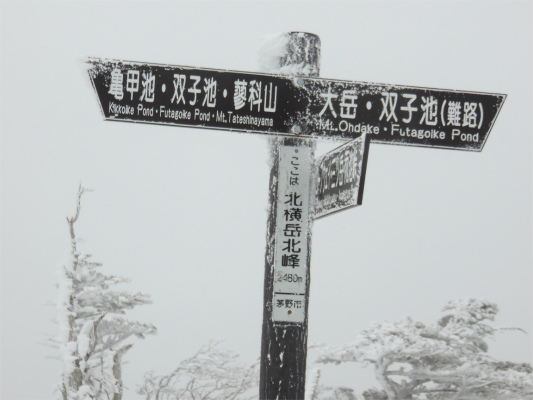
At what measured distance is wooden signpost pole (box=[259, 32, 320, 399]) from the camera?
2848 mm

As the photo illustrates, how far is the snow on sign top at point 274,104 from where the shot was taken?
9.57 ft

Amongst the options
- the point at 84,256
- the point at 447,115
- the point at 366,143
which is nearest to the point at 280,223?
the point at 366,143

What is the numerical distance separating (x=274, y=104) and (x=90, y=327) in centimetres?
405

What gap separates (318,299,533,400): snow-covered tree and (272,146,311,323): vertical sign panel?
264 inches

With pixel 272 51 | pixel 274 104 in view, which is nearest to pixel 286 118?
pixel 274 104

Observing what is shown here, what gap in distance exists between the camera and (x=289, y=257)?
291 cm

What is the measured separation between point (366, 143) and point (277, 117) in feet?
2.24

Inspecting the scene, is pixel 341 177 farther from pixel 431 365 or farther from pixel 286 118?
pixel 431 365

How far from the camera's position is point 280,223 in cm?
293

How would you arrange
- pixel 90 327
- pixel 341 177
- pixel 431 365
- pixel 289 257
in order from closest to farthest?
pixel 341 177 < pixel 289 257 < pixel 90 327 < pixel 431 365

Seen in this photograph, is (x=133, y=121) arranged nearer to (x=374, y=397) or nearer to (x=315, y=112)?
(x=315, y=112)

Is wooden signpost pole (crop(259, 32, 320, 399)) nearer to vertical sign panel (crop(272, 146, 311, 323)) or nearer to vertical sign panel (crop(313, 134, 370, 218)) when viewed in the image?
vertical sign panel (crop(272, 146, 311, 323))

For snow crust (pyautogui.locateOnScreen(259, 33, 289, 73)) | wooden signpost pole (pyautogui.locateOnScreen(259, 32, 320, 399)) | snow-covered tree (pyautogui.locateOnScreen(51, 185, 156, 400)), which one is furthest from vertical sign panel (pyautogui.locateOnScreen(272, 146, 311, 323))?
snow-covered tree (pyautogui.locateOnScreen(51, 185, 156, 400))

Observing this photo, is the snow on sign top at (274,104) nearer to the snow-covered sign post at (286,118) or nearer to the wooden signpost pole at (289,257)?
the snow-covered sign post at (286,118)
